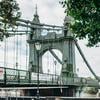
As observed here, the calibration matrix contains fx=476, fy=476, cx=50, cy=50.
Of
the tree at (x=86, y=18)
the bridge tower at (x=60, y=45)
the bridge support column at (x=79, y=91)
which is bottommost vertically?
the bridge support column at (x=79, y=91)

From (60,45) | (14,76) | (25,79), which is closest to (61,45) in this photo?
(60,45)

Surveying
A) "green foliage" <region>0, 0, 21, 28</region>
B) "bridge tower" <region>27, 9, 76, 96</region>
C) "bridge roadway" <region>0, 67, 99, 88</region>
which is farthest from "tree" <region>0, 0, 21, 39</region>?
"bridge tower" <region>27, 9, 76, 96</region>

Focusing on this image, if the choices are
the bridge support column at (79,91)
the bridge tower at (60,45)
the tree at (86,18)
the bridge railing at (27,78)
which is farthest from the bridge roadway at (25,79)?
the tree at (86,18)

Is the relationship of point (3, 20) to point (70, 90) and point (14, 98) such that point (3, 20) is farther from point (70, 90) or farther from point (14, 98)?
point (70, 90)

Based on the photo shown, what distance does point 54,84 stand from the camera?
2311 inches

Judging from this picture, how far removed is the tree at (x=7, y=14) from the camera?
74.4 ft

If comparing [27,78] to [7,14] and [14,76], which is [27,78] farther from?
[7,14]

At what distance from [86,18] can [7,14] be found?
3866 mm

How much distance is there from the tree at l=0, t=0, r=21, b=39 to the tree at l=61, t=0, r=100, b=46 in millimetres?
2505

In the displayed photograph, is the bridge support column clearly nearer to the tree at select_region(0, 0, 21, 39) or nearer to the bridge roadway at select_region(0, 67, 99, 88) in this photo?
the bridge roadway at select_region(0, 67, 99, 88)

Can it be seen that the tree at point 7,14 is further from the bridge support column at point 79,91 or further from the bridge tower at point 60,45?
the bridge tower at point 60,45

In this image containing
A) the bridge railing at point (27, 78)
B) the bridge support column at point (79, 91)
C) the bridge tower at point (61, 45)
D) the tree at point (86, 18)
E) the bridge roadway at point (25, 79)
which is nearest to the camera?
the tree at point (86, 18)

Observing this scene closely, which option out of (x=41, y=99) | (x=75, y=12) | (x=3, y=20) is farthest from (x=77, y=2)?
(x=41, y=99)

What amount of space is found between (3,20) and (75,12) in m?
3.60
